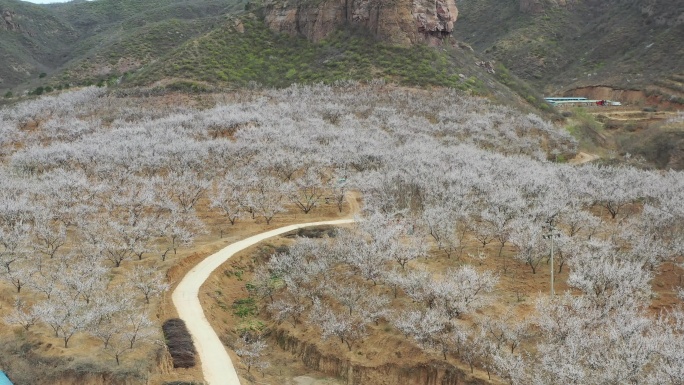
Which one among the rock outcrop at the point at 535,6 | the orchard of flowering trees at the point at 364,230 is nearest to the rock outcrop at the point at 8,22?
the orchard of flowering trees at the point at 364,230

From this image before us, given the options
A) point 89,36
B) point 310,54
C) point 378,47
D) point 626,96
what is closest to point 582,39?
point 626,96

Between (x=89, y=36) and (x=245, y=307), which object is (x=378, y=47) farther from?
(x=89, y=36)

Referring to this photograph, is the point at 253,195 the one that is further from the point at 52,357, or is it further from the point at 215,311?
the point at 52,357

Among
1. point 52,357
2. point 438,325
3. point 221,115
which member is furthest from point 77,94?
point 438,325

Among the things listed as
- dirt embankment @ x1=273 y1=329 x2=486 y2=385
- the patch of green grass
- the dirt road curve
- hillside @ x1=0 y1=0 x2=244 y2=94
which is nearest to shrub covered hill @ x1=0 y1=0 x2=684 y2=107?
hillside @ x1=0 y1=0 x2=244 y2=94

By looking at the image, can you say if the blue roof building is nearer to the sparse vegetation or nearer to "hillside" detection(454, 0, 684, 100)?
the sparse vegetation

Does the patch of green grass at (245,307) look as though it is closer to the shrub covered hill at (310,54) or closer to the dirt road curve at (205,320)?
the dirt road curve at (205,320)
